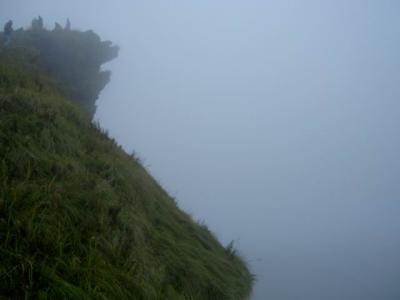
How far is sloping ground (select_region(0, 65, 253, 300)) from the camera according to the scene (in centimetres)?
400

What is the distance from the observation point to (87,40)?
24.3 metres

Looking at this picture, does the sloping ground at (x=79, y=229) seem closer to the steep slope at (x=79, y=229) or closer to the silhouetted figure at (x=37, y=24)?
the steep slope at (x=79, y=229)

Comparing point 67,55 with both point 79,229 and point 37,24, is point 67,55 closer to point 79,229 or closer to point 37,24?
point 37,24

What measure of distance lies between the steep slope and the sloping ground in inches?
0.5

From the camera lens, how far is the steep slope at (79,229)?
4.00m

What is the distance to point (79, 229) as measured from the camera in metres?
4.93

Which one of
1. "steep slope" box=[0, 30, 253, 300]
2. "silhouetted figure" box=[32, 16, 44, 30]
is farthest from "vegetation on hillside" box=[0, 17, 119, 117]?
"steep slope" box=[0, 30, 253, 300]

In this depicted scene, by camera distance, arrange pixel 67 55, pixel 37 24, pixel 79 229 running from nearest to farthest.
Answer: pixel 79 229
pixel 67 55
pixel 37 24

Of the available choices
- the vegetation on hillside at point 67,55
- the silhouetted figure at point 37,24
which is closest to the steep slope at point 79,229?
the vegetation on hillside at point 67,55

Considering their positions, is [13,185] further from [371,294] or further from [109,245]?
[371,294]

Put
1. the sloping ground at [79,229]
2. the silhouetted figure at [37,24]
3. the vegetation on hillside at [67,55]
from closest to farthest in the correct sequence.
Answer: the sloping ground at [79,229]
the vegetation on hillside at [67,55]
the silhouetted figure at [37,24]

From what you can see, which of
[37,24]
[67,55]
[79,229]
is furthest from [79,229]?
[37,24]

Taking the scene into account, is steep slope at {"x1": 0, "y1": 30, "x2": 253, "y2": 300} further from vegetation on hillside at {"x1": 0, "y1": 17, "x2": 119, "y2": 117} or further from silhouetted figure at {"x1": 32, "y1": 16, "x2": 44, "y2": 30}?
silhouetted figure at {"x1": 32, "y1": 16, "x2": 44, "y2": 30}

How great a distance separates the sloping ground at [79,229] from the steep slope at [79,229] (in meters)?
0.01
